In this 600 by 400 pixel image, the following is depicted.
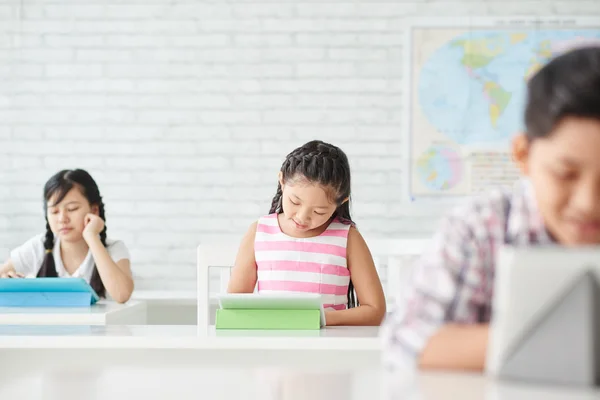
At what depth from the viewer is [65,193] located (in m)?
3.14

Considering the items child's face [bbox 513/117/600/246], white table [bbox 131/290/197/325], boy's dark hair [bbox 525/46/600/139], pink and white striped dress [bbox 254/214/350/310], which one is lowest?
white table [bbox 131/290/197/325]

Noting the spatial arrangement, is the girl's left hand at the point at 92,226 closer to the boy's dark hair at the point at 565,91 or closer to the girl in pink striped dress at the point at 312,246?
the girl in pink striped dress at the point at 312,246

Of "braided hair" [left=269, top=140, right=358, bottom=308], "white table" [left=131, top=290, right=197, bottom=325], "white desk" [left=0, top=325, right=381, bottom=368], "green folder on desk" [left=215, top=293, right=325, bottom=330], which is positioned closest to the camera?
"white desk" [left=0, top=325, right=381, bottom=368]

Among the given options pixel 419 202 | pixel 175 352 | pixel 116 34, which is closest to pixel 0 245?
pixel 116 34

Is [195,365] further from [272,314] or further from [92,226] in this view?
[92,226]

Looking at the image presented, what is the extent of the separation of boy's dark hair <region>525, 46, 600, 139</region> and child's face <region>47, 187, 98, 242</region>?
8.07 ft

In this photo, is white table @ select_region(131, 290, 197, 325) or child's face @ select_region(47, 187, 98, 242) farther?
white table @ select_region(131, 290, 197, 325)

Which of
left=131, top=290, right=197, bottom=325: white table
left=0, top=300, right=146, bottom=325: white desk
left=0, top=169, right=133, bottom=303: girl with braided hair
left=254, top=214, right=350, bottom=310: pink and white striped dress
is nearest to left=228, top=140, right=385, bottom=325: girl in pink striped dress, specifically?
left=254, top=214, right=350, bottom=310: pink and white striped dress

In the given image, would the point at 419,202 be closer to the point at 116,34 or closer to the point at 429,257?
the point at 116,34

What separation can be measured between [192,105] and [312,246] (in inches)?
78.2

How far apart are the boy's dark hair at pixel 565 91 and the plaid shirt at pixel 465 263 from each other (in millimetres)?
135

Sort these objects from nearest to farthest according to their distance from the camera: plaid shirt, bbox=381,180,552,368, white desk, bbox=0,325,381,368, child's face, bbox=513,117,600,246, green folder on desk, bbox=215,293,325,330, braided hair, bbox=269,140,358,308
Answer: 1. child's face, bbox=513,117,600,246
2. plaid shirt, bbox=381,180,552,368
3. white desk, bbox=0,325,381,368
4. green folder on desk, bbox=215,293,325,330
5. braided hair, bbox=269,140,358,308

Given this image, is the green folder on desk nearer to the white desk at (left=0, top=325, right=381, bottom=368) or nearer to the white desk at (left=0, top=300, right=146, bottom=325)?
the white desk at (left=0, top=325, right=381, bottom=368)

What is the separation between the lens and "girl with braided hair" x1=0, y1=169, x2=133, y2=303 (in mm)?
3094
